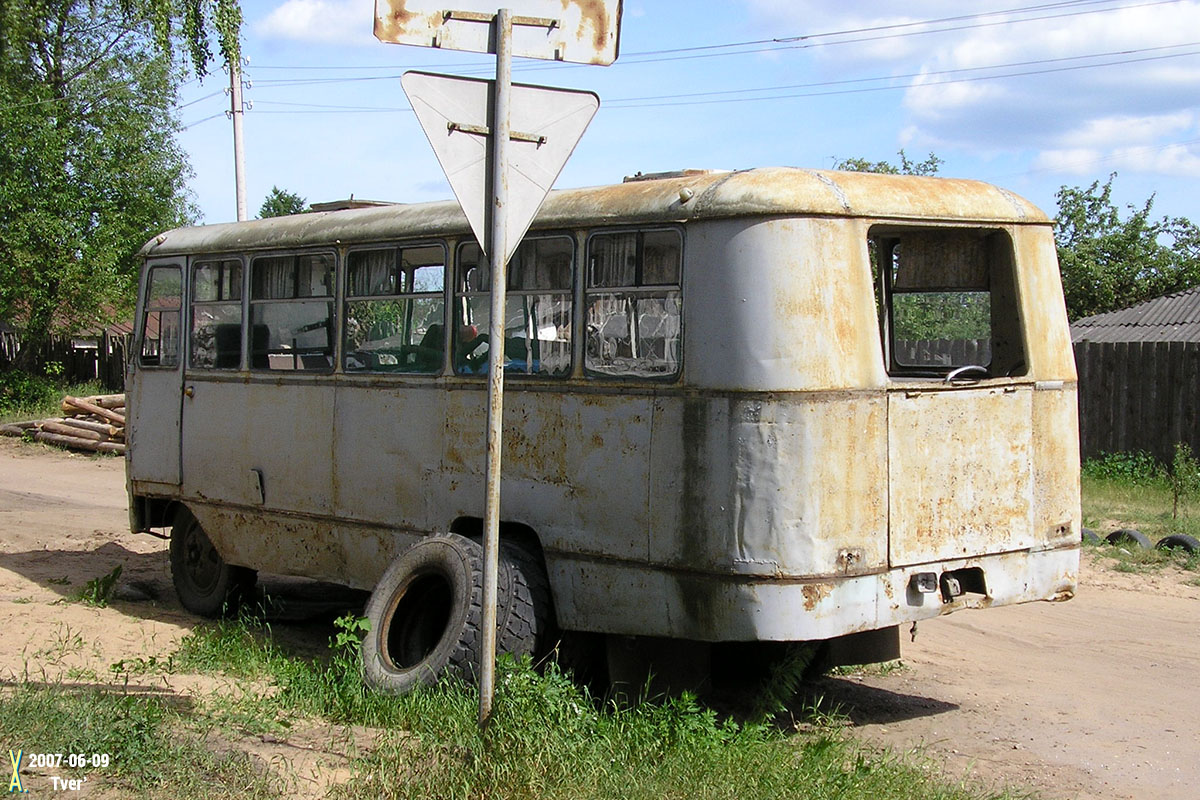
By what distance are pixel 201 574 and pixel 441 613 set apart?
3.30m

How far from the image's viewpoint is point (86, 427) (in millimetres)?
21188

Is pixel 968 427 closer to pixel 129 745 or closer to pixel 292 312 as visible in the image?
pixel 129 745

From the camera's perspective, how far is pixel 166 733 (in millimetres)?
5523

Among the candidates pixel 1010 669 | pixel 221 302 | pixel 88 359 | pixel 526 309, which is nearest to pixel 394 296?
pixel 526 309

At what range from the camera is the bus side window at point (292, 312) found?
844 cm

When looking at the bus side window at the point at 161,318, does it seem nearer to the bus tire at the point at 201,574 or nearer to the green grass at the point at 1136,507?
the bus tire at the point at 201,574

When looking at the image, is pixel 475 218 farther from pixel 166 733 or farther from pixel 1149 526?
pixel 1149 526

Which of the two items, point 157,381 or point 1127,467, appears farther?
point 1127,467

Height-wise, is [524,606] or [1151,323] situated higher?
[1151,323]

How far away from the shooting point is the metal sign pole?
16.3 feet

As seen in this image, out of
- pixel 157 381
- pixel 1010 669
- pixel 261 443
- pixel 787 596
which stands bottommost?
pixel 1010 669

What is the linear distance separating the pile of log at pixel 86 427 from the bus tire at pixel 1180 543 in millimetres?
15458

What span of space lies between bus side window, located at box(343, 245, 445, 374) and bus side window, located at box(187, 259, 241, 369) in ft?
4.57

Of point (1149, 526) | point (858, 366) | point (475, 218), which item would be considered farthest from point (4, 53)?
point (1149, 526)
